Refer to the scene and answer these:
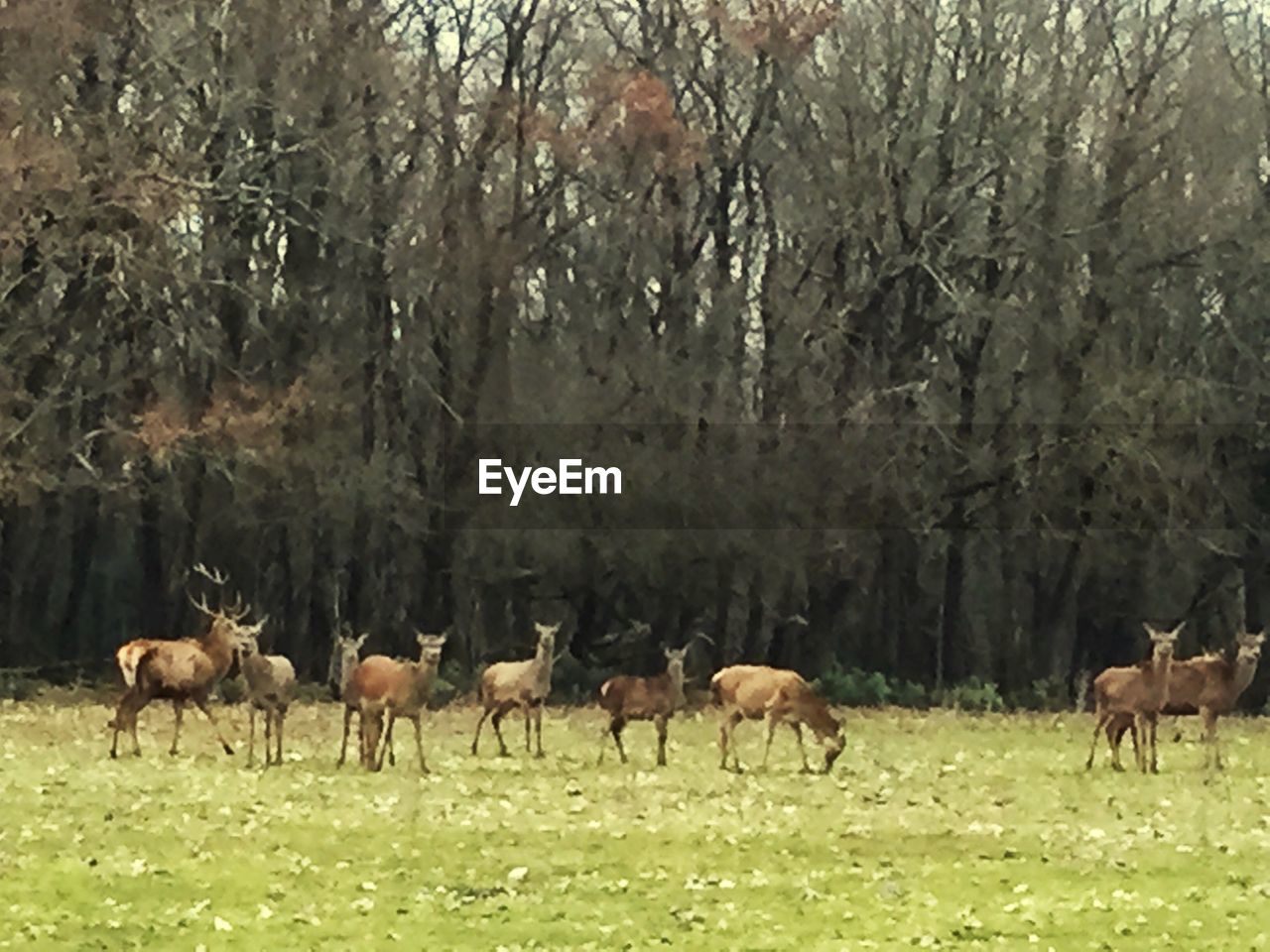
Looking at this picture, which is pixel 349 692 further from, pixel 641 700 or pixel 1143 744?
pixel 1143 744

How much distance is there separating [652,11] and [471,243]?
247 inches

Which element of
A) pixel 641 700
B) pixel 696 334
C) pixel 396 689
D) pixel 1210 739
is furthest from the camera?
pixel 696 334

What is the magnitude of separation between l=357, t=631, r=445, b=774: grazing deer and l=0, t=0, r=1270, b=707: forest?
46.6 feet

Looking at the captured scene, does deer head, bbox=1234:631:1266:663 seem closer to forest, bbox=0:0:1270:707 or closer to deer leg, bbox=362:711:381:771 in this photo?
deer leg, bbox=362:711:381:771

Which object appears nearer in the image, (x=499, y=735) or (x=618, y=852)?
(x=618, y=852)

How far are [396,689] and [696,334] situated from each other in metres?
19.4

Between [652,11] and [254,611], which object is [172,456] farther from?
[652,11]

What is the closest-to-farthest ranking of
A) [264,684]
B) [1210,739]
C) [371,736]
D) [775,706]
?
[371,736] < [264,684] < [775,706] < [1210,739]

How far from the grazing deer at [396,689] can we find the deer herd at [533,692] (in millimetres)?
11

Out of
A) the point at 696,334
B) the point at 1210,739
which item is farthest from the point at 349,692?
the point at 696,334

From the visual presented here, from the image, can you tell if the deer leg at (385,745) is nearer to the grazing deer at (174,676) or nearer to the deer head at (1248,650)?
the grazing deer at (174,676)

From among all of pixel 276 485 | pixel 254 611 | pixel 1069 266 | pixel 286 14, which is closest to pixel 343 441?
pixel 276 485

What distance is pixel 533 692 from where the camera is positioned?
26484 mm

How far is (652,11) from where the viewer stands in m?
42.9
